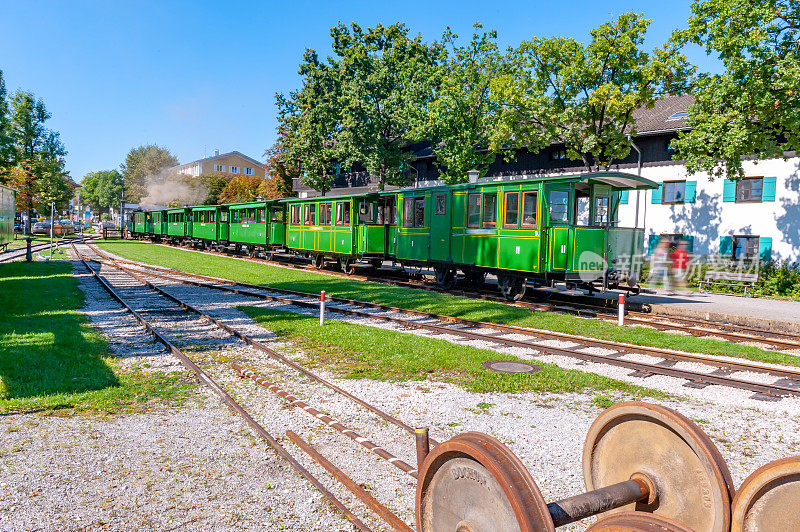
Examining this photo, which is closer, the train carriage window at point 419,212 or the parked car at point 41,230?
the train carriage window at point 419,212

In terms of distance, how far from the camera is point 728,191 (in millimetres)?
26016

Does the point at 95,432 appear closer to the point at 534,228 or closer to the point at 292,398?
the point at 292,398

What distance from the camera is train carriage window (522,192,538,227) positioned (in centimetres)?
1524

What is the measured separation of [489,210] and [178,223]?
128ft

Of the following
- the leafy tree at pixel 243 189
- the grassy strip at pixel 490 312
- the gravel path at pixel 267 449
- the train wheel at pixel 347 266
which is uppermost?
the leafy tree at pixel 243 189

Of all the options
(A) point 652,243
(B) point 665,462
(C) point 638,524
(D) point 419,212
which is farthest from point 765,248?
(C) point 638,524

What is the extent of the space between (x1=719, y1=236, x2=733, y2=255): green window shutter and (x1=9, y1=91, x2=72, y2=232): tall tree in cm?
6357

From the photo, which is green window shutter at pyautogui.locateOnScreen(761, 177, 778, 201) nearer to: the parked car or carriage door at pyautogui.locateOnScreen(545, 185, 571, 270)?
carriage door at pyautogui.locateOnScreen(545, 185, 571, 270)

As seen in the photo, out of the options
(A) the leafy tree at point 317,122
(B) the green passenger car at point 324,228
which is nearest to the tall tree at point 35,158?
(A) the leafy tree at point 317,122

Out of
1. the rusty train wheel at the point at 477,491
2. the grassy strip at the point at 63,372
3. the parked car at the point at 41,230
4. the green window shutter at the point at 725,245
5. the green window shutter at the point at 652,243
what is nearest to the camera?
the rusty train wheel at the point at 477,491

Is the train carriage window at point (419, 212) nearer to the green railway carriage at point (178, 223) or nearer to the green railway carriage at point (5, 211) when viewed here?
the green railway carriage at point (5, 211)

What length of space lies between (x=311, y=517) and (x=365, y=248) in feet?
63.2

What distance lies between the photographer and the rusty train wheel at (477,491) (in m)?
2.34

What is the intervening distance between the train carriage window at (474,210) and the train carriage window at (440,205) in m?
1.27
